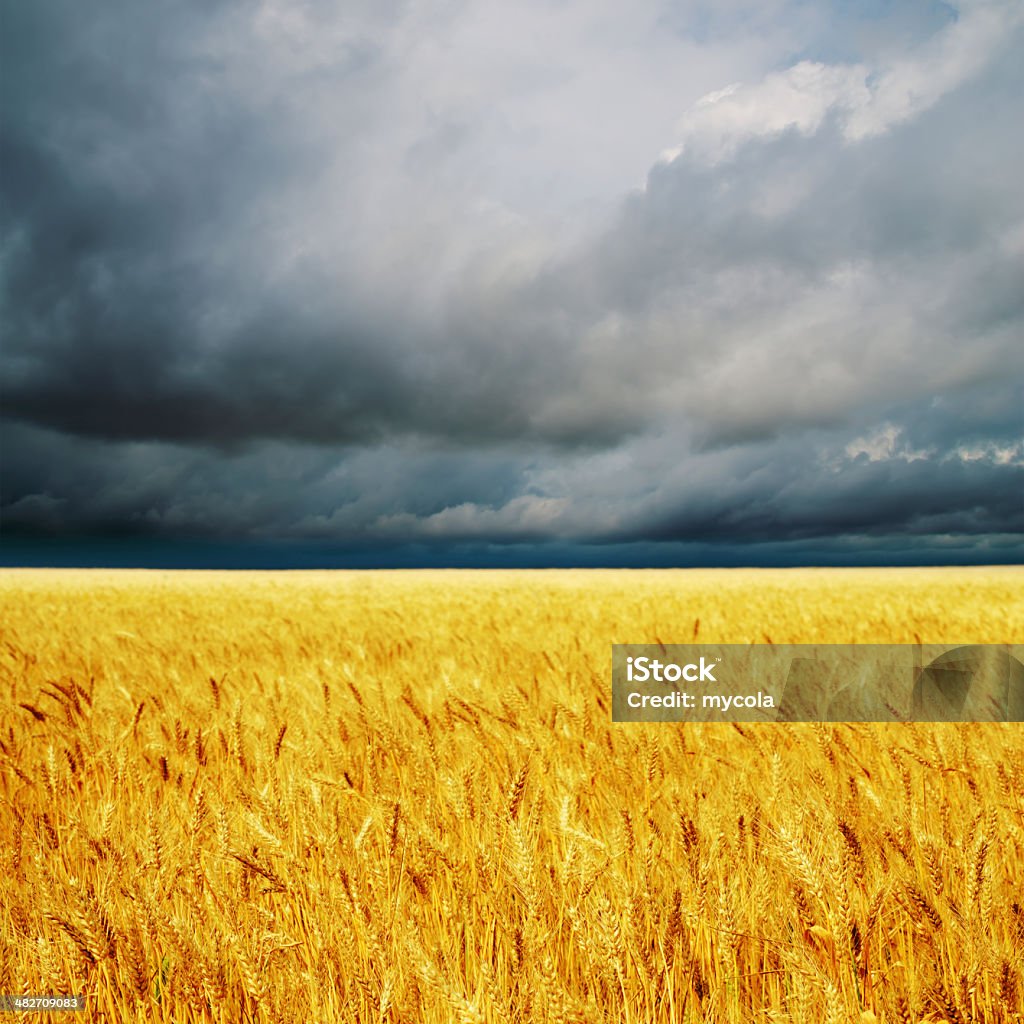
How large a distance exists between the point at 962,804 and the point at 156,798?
9.23ft

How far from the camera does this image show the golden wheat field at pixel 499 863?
1.39m

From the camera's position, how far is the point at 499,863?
6.32 ft

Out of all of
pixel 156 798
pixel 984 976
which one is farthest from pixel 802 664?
pixel 156 798

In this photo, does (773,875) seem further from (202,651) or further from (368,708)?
(202,651)

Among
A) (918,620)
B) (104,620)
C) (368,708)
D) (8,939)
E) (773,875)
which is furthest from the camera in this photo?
(104,620)

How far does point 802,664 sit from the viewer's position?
422 centimetres

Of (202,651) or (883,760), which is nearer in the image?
(883,760)

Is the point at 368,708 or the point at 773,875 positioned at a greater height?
the point at 368,708

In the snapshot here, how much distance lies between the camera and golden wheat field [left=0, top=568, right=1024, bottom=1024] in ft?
4.55

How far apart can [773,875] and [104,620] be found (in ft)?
32.0

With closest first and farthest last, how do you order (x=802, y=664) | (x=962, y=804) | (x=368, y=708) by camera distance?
(x=962, y=804) → (x=368, y=708) → (x=802, y=664)

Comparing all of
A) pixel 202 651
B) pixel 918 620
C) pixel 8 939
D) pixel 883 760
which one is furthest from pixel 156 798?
pixel 918 620

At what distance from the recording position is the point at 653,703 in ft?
11.4

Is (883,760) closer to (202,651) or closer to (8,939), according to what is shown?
(8,939)
